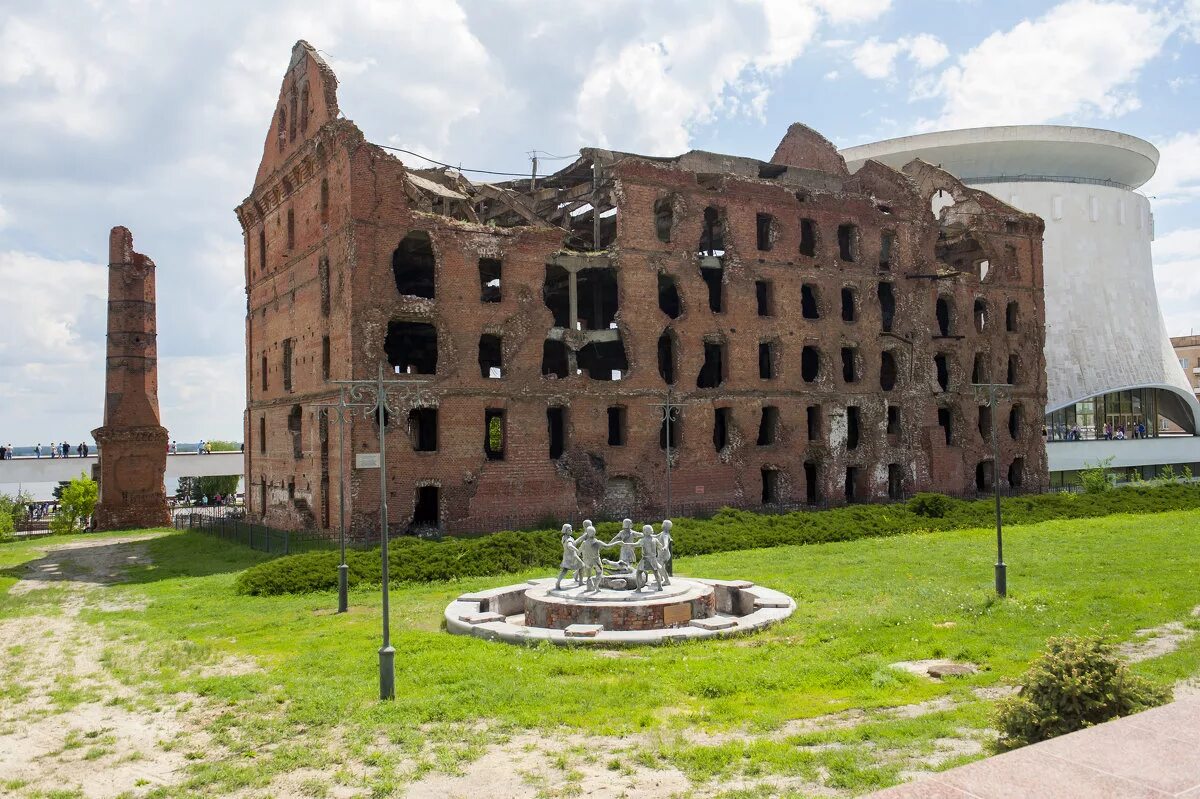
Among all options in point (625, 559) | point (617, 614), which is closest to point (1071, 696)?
point (617, 614)

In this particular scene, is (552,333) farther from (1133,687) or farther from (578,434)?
(1133,687)

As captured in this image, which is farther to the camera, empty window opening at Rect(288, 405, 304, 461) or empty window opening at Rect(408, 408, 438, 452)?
Answer: empty window opening at Rect(408, 408, 438, 452)

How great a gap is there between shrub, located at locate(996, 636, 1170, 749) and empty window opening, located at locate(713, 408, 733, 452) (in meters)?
26.0

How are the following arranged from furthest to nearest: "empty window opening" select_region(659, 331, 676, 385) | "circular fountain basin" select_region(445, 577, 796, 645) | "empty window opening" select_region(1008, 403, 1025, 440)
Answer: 1. "empty window opening" select_region(1008, 403, 1025, 440)
2. "empty window opening" select_region(659, 331, 676, 385)
3. "circular fountain basin" select_region(445, 577, 796, 645)

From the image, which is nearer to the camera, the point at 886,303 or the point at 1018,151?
the point at 886,303

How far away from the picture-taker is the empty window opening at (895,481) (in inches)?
1516

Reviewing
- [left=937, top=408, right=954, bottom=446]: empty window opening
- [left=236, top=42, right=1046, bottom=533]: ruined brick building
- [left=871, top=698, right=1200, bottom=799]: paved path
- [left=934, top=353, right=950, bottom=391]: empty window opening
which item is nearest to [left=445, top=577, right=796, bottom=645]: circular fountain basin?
[left=871, top=698, right=1200, bottom=799]: paved path

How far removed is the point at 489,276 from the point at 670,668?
25.5m

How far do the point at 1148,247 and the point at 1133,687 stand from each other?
62277 mm

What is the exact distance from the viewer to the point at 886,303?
41.1 meters

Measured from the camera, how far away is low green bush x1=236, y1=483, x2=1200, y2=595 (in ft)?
67.6

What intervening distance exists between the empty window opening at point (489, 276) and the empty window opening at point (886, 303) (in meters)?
16.4

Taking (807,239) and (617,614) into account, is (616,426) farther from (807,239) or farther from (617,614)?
(617,614)

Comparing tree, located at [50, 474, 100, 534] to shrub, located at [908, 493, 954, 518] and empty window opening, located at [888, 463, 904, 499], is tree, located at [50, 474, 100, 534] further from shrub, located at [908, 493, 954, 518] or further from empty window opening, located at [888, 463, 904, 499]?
empty window opening, located at [888, 463, 904, 499]
